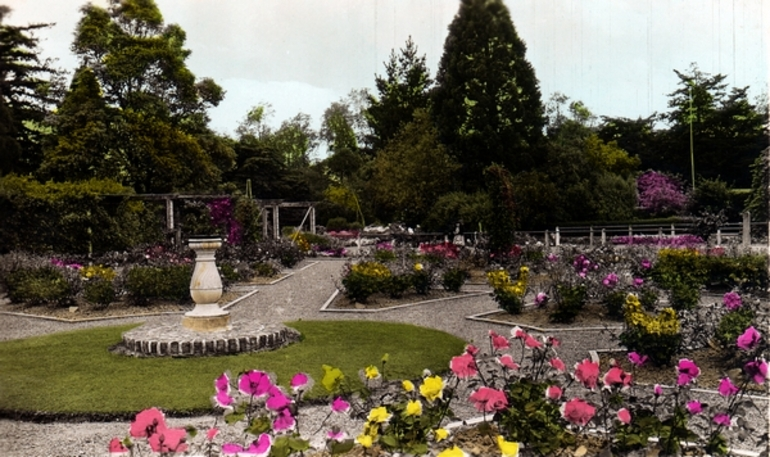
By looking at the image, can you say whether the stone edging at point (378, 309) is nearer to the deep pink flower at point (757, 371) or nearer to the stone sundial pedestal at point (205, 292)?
the stone sundial pedestal at point (205, 292)

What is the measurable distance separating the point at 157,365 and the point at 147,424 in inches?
157

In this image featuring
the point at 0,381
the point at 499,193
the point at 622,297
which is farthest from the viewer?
the point at 499,193

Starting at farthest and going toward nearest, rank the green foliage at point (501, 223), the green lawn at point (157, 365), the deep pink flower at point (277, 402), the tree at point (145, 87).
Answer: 1. the green foliage at point (501, 223)
2. the tree at point (145, 87)
3. the green lawn at point (157, 365)
4. the deep pink flower at point (277, 402)

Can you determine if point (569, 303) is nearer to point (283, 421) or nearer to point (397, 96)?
point (283, 421)

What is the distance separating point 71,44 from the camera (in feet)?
33.2

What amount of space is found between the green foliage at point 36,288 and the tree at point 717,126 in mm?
10374

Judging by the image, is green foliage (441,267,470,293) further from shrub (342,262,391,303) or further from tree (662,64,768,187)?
tree (662,64,768,187)

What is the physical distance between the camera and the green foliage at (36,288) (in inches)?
403

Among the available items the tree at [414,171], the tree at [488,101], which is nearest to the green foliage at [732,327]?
the tree at [414,171]

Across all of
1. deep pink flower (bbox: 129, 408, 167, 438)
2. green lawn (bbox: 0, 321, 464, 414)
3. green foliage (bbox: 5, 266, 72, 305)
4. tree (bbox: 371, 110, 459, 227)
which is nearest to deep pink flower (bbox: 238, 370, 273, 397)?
deep pink flower (bbox: 129, 408, 167, 438)

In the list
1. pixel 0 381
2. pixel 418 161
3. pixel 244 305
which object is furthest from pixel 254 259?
pixel 0 381

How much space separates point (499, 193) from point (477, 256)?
81.8 inches

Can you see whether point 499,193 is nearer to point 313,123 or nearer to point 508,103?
point 508,103

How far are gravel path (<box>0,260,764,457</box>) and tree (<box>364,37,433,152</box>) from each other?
24.6ft
